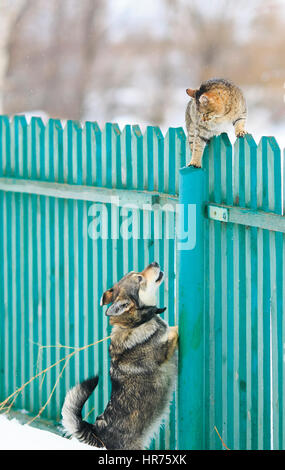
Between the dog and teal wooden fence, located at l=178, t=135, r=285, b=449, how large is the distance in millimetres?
124

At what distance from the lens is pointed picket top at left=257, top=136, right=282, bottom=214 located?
12.6ft

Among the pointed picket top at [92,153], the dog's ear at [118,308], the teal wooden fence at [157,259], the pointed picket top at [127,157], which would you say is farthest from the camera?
the pointed picket top at [92,153]

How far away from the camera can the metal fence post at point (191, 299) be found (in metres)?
4.24

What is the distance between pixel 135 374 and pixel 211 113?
4.86 ft

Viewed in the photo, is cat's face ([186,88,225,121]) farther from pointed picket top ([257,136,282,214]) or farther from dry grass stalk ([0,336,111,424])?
dry grass stalk ([0,336,111,424])

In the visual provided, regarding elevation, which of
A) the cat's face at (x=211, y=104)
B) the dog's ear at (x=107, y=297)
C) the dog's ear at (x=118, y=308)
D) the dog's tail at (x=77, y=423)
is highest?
the cat's face at (x=211, y=104)

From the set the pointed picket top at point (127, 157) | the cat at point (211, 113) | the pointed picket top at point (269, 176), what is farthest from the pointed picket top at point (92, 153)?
the pointed picket top at point (269, 176)

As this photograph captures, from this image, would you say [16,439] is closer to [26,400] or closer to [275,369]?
[26,400]

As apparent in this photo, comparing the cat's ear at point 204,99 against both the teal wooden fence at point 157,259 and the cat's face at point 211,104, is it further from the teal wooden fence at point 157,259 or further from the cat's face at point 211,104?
the teal wooden fence at point 157,259

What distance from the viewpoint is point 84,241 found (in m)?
5.12

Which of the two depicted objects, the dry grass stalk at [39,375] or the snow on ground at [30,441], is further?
the dry grass stalk at [39,375]
